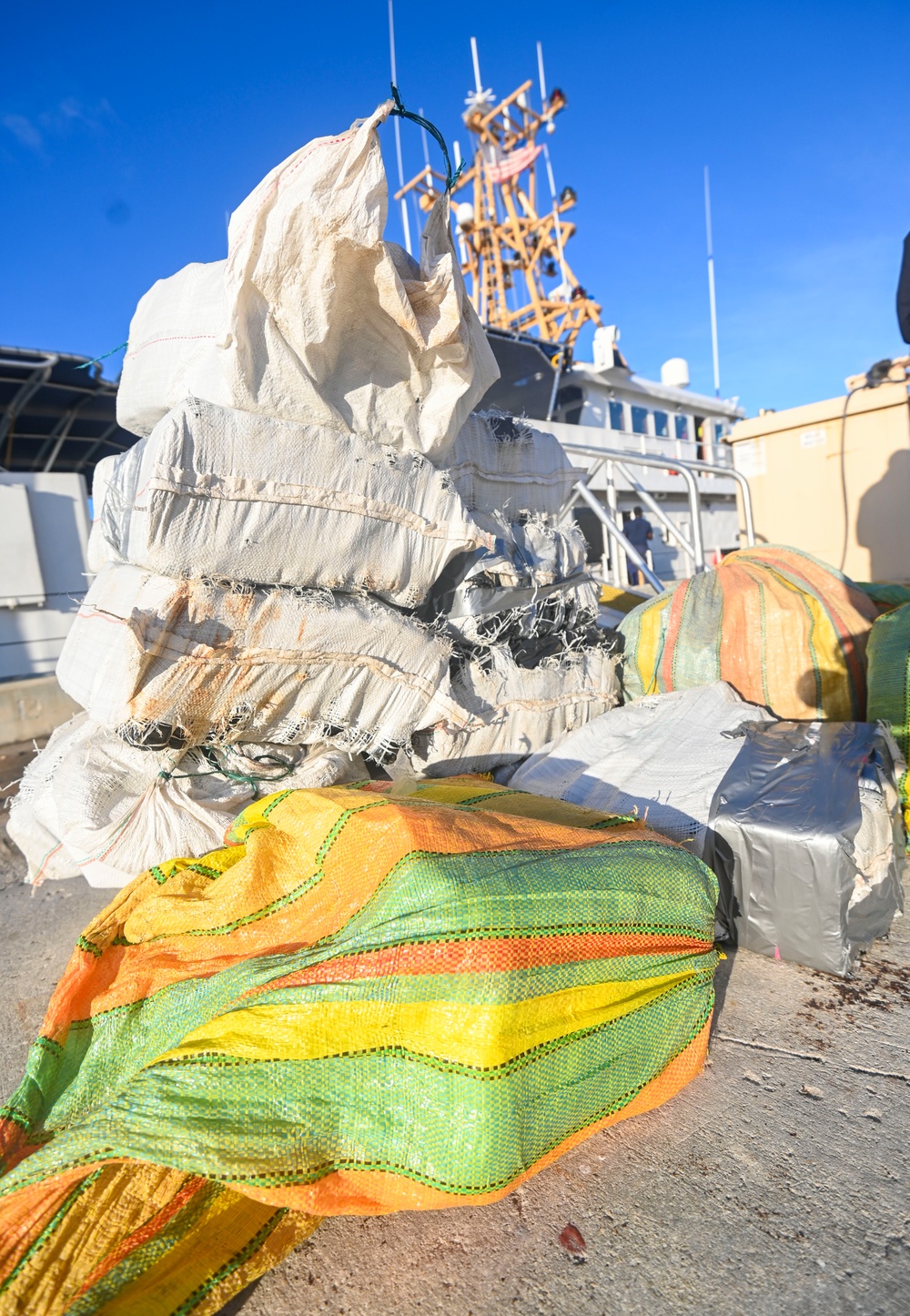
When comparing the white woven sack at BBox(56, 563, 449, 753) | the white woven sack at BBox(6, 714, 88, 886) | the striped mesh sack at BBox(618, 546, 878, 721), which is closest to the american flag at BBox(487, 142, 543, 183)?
the striped mesh sack at BBox(618, 546, 878, 721)

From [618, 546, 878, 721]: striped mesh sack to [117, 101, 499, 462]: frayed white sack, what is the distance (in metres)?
1.05

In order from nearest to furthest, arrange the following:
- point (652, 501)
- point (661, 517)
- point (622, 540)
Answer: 1. point (622, 540)
2. point (652, 501)
3. point (661, 517)

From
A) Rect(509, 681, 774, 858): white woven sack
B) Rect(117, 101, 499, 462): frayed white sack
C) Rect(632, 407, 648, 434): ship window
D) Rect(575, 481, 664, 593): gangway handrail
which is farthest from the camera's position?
Rect(632, 407, 648, 434): ship window

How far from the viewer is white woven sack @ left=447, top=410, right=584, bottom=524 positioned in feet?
8.87

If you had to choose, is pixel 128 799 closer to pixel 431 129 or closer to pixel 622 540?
pixel 431 129

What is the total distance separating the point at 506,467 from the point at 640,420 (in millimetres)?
12572

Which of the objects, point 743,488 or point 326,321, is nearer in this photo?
point 326,321

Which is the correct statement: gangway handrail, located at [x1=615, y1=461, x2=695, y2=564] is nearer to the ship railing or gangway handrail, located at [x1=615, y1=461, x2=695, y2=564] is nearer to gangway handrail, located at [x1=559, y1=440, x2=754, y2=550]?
the ship railing

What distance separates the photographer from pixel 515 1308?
934 millimetres

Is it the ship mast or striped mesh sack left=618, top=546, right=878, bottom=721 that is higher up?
the ship mast

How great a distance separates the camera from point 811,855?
1525 millimetres

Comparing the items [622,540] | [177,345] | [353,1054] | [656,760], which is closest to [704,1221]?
[353,1054]

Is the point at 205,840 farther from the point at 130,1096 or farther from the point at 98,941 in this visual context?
the point at 130,1096

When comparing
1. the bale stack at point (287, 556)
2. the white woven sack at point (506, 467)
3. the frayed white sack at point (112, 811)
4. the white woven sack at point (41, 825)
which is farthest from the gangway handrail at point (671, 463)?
the white woven sack at point (41, 825)
